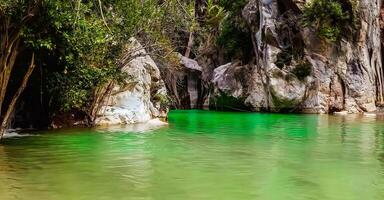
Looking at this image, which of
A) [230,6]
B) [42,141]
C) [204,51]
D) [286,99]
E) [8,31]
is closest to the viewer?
[8,31]

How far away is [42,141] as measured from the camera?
12.7 metres

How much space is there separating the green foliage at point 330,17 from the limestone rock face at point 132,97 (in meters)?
10.9

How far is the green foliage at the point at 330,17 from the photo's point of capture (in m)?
27.8

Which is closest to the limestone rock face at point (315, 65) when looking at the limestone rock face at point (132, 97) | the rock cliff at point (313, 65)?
the rock cliff at point (313, 65)

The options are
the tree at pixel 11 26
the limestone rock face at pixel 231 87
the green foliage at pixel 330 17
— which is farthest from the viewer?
the limestone rock face at pixel 231 87

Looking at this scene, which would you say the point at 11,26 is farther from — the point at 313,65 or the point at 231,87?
the point at 231,87

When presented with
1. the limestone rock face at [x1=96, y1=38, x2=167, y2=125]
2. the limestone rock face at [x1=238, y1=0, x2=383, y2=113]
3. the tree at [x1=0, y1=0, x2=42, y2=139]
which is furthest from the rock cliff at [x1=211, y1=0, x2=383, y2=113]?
the tree at [x1=0, y1=0, x2=42, y2=139]

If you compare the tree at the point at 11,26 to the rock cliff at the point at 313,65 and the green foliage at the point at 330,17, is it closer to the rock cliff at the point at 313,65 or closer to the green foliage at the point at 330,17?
the green foliage at the point at 330,17

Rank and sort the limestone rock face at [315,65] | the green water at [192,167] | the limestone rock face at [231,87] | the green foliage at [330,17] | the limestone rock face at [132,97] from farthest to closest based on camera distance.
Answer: the limestone rock face at [231,87]
the limestone rock face at [315,65]
the green foliage at [330,17]
the limestone rock face at [132,97]
the green water at [192,167]

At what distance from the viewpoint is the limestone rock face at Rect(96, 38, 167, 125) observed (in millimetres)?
19094

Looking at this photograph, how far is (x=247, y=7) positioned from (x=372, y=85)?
9839mm

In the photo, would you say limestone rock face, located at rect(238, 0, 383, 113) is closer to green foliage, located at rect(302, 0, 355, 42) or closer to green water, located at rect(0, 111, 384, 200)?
green foliage, located at rect(302, 0, 355, 42)

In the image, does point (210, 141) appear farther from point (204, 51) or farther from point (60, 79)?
point (204, 51)

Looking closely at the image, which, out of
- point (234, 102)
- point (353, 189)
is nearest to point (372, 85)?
point (234, 102)
